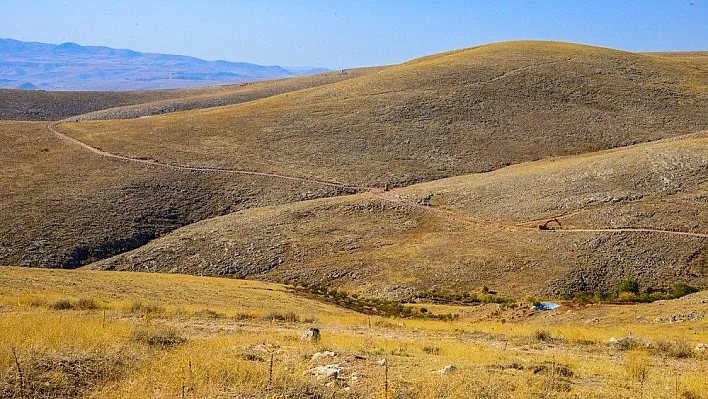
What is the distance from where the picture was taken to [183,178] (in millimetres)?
55688

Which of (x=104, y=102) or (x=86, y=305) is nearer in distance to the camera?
(x=86, y=305)

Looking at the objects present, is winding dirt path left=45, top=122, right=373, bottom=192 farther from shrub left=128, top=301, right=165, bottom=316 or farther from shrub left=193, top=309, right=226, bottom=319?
shrub left=128, top=301, right=165, bottom=316

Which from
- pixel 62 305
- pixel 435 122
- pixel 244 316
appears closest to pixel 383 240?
pixel 244 316

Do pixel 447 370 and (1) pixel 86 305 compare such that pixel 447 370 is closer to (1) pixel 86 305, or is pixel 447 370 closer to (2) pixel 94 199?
(1) pixel 86 305

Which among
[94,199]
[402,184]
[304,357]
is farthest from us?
[402,184]

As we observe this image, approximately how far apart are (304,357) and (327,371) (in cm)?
149

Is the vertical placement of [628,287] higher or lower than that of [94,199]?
lower

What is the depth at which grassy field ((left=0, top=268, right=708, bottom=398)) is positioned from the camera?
9625mm

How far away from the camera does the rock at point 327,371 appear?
10.8m

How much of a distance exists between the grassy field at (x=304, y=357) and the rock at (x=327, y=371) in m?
0.11

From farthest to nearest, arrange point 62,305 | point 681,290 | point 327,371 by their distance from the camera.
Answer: point 681,290 < point 62,305 < point 327,371

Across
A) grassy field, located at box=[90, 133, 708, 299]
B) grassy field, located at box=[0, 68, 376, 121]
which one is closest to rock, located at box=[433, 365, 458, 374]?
grassy field, located at box=[90, 133, 708, 299]

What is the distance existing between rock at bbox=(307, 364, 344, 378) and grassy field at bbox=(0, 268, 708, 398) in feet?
0.36

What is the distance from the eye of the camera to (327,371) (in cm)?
1098
